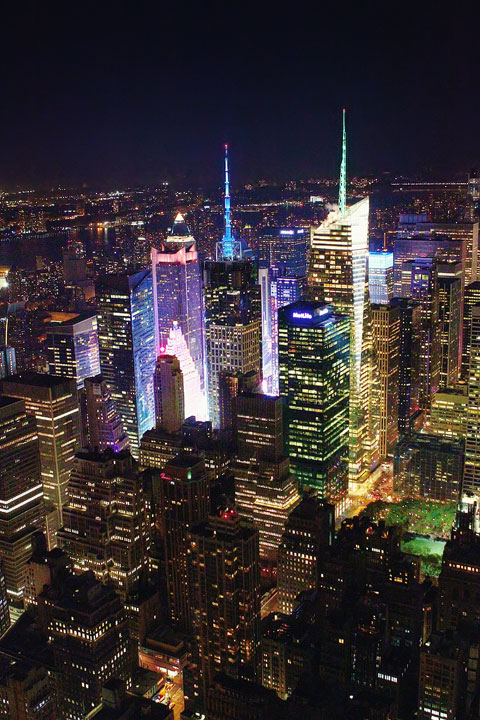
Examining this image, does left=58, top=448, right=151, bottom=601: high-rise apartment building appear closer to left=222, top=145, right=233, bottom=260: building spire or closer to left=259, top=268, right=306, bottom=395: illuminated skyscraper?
left=222, top=145, right=233, bottom=260: building spire

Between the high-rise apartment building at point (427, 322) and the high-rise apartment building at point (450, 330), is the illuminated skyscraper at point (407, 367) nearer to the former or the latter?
the high-rise apartment building at point (427, 322)

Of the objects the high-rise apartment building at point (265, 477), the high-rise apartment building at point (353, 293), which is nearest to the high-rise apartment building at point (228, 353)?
the high-rise apartment building at point (353, 293)

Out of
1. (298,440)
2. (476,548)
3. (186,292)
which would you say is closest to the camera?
(476,548)

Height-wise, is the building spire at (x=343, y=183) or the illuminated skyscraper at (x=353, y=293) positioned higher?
the building spire at (x=343, y=183)

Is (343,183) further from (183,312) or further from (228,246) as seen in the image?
(183,312)

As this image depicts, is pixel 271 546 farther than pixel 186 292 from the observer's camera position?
No

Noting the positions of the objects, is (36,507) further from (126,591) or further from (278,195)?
(278,195)

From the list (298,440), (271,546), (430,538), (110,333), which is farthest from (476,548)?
(110,333)
